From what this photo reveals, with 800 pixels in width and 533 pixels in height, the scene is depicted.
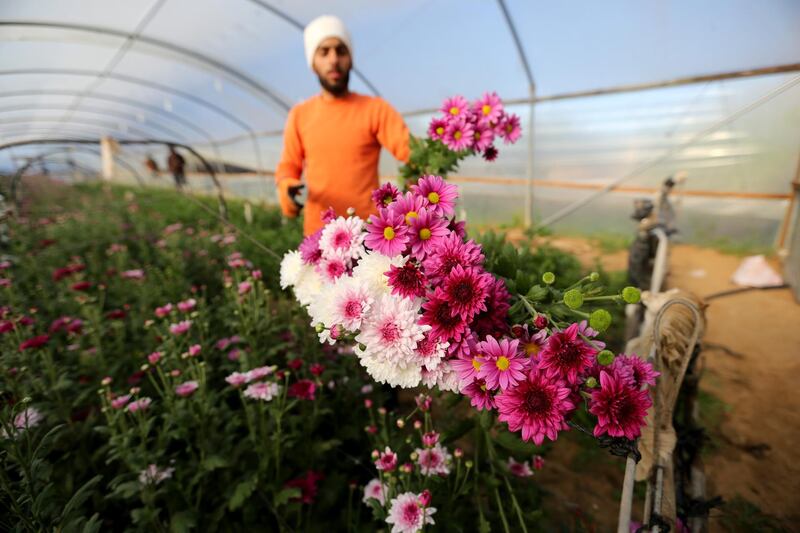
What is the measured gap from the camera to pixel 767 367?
2.51 metres

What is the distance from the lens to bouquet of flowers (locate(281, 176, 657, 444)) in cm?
50

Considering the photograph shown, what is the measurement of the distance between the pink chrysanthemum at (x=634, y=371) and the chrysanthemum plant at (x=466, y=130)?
0.66 metres

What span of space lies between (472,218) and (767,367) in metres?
4.40

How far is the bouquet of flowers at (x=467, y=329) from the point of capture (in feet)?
1.66

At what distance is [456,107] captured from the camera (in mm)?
1060

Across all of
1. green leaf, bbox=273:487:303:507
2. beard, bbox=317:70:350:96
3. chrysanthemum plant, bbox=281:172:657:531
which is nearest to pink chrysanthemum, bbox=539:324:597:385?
chrysanthemum plant, bbox=281:172:657:531

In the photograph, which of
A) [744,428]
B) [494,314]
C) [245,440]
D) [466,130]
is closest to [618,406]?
[494,314]

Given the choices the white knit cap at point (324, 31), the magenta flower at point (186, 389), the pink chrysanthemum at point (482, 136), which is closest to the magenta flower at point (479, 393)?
the pink chrysanthemum at point (482, 136)

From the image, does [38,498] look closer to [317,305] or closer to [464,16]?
[317,305]

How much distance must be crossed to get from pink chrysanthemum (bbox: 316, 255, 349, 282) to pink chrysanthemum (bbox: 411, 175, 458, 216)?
18 cm

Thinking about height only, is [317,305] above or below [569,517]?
above

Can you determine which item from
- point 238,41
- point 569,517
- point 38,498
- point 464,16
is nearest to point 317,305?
point 38,498

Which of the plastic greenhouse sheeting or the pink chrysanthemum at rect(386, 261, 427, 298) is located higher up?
the plastic greenhouse sheeting

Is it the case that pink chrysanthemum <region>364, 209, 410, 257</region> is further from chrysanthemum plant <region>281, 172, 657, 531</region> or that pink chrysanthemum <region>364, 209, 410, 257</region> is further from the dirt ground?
the dirt ground
